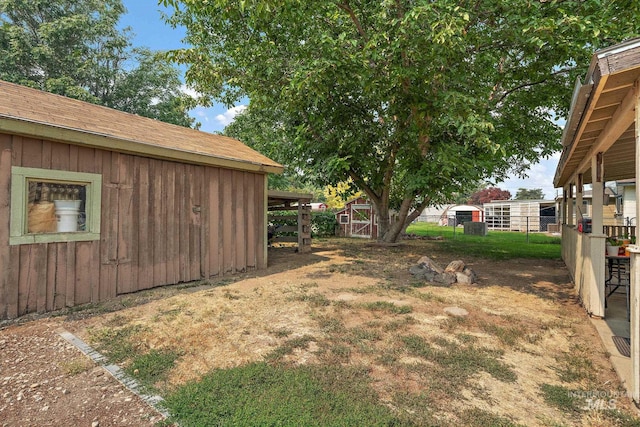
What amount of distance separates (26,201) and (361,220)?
16.2 metres

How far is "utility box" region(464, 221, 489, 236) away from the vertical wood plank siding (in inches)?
699

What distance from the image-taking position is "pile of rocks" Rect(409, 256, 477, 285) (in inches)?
249

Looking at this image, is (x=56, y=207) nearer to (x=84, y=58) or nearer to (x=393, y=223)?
(x=393, y=223)

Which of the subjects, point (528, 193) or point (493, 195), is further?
point (528, 193)

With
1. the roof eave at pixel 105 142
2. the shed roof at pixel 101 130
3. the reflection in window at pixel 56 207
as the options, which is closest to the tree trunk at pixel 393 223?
the shed roof at pixel 101 130

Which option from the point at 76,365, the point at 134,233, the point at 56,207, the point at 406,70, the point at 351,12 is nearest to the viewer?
the point at 76,365

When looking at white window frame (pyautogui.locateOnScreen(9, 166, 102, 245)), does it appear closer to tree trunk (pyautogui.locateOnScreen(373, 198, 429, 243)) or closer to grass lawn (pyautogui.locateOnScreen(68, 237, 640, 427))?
grass lawn (pyautogui.locateOnScreen(68, 237, 640, 427))

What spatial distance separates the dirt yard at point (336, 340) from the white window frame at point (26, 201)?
3.35ft

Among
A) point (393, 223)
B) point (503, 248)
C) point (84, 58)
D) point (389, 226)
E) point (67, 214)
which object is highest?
point (84, 58)

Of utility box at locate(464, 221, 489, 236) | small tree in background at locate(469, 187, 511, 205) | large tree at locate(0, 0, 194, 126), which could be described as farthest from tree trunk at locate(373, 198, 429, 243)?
small tree in background at locate(469, 187, 511, 205)

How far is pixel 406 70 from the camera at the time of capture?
6.12 meters

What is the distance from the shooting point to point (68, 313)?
4145 mm

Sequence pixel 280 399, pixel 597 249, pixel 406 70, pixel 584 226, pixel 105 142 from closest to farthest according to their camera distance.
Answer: pixel 280 399, pixel 597 249, pixel 105 142, pixel 584 226, pixel 406 70

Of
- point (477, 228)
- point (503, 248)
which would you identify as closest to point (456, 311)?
point (503, 248)
